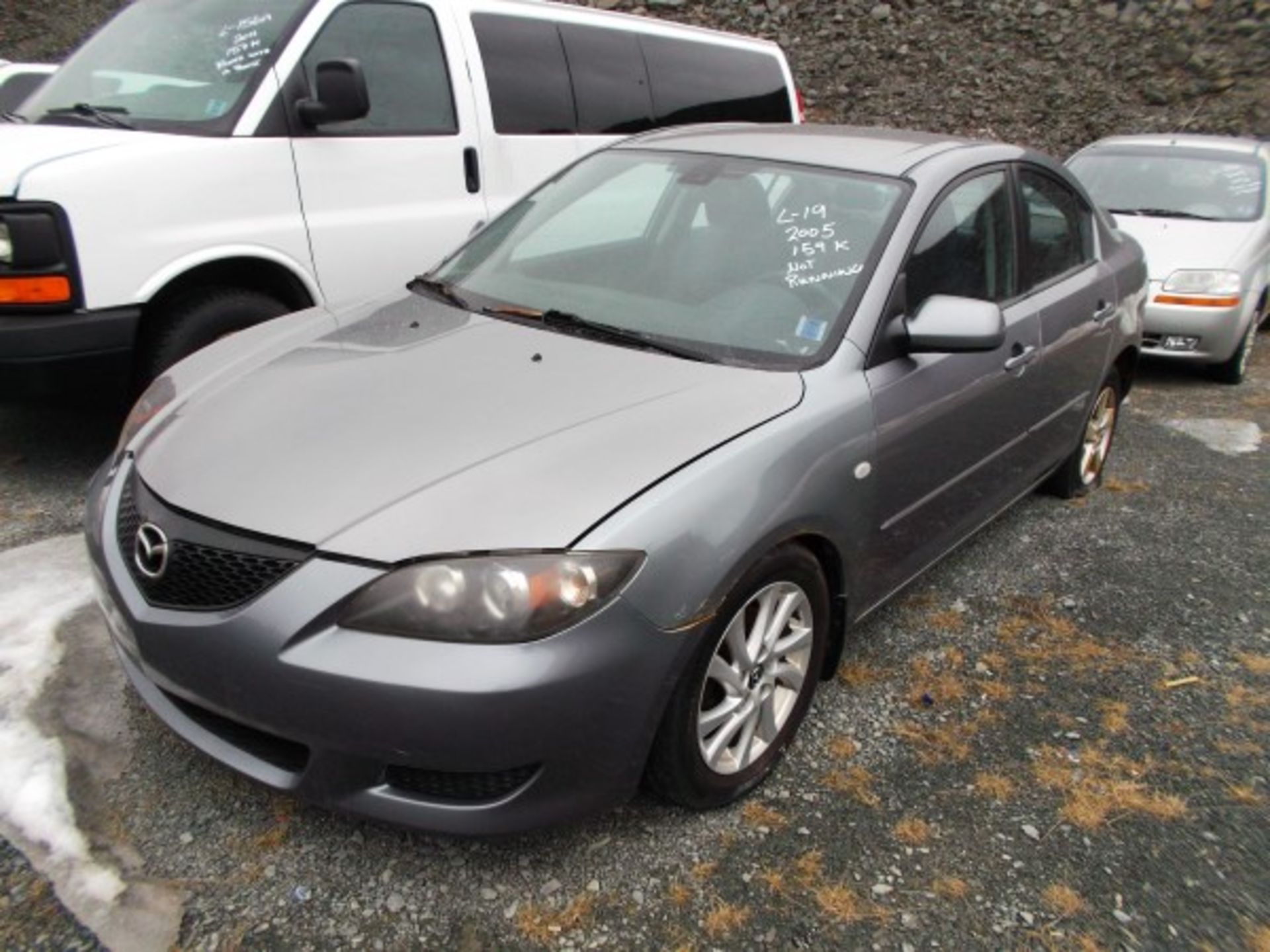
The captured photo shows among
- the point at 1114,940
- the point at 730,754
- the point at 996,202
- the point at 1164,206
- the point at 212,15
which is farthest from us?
the point at 1164,206

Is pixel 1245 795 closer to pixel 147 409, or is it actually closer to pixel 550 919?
pixel 550 919

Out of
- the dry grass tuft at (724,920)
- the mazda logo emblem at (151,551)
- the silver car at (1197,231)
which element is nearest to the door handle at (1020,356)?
the dry grass tuft at (724,920)

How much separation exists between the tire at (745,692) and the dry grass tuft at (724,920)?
0.26 metres

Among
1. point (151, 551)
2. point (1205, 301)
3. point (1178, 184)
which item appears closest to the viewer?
point (151, 551)

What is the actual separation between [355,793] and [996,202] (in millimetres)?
2830

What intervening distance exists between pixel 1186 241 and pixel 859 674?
546 cm

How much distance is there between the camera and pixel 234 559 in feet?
6.59

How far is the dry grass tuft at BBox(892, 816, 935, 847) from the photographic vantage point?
237 cm

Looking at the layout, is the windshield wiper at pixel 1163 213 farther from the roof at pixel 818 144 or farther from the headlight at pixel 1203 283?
the roof at pixel 818 144

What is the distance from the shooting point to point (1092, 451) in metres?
4.56

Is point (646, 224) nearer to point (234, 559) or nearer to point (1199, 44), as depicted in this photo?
point (234, 559)

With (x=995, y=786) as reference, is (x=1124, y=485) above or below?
below

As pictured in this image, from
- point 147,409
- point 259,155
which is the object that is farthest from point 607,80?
point 147,409

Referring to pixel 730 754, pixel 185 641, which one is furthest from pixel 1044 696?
pixel 185 641
